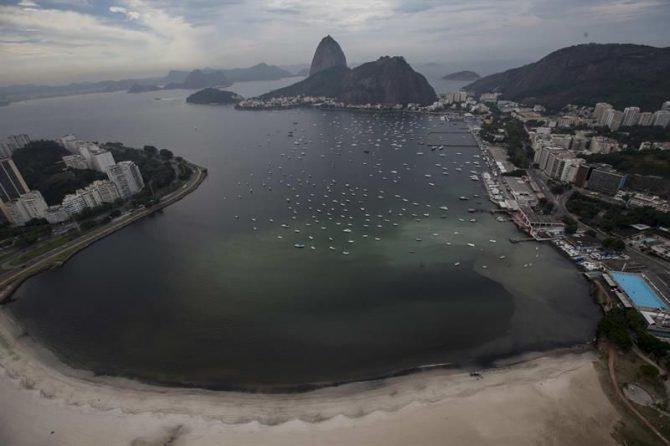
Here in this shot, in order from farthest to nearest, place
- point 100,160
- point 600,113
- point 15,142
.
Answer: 1. point 600,113
2. point 15,142
3. point 100,160

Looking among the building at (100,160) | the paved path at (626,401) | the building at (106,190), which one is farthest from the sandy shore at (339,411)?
the building at (100,160)

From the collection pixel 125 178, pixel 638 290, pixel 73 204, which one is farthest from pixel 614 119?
pixel 73 204

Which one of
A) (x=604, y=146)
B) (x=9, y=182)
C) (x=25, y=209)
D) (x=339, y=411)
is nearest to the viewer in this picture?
(x=339, y=411)

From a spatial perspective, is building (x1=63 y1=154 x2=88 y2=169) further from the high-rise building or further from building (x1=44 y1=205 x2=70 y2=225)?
building (x1=44 y1=205 x2=70 y2=225)

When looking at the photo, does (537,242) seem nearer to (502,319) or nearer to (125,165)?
(502,319)

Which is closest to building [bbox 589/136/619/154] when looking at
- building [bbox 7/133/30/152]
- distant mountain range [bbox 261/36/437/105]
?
distant mountain range [bbox 261/36/437/105]

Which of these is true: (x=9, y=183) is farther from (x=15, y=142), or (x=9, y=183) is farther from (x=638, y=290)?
(x=638, y=290)

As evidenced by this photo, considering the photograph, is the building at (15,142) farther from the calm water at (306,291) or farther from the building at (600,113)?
the building at (600,113)
